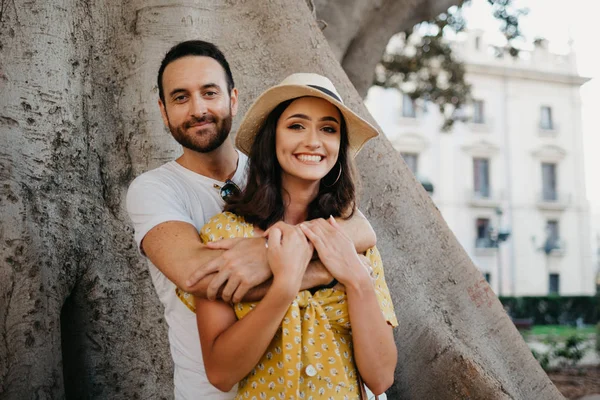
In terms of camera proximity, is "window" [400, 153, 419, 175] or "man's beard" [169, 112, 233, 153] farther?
"window" [400, 153, 419, 175]

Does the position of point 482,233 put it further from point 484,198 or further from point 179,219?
point 179,219

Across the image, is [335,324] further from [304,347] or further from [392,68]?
[392,68]

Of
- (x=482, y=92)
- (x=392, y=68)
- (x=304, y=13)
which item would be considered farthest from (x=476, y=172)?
(x=304, y=13)

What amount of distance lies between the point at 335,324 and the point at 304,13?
7.20 ft

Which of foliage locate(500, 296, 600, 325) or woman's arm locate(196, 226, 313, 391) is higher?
woman's arm locate(196, 226, 313, 391)

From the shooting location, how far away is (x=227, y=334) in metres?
2.00

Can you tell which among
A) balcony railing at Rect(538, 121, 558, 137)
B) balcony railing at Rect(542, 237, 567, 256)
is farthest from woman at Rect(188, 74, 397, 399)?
balcony railing at Rect(538, 121, 558, 137)

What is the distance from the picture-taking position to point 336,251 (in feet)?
7.09

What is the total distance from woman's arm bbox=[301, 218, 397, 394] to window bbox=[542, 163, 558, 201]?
3464cm

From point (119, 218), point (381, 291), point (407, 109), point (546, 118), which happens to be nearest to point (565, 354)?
point (119, 218)

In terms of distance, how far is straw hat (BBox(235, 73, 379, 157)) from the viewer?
2.26m

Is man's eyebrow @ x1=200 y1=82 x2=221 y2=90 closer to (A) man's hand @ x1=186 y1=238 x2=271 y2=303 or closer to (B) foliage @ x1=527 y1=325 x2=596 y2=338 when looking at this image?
(A) man's hand @ x1=186 y1=238 x2=271 y2=303

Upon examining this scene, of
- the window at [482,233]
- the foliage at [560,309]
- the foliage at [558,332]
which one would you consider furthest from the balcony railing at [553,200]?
the foliage at [558,332]

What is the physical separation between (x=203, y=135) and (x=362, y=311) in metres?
0.98
